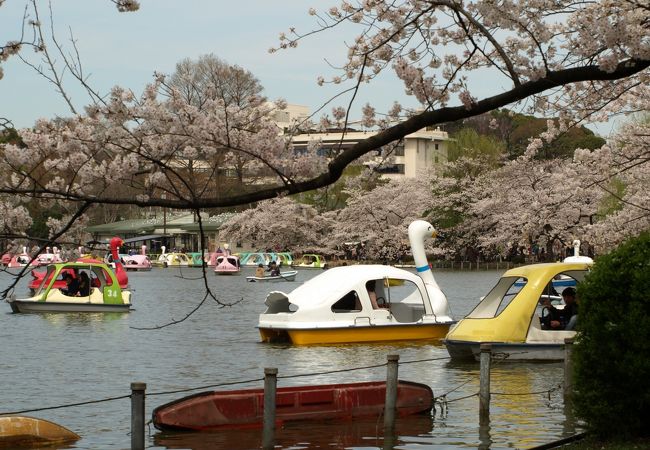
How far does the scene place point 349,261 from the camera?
95000mm

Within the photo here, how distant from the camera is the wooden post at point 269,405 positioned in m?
13.4

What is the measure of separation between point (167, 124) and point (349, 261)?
82518mm

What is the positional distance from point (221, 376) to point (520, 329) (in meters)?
6.26

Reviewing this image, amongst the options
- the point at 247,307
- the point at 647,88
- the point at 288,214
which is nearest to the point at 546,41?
the point at 647,88

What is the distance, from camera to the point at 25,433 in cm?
1548

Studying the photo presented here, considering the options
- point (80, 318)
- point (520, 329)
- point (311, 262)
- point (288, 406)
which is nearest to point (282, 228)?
point (311, 262)

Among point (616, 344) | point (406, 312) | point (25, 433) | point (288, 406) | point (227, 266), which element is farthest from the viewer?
point (227, 266)

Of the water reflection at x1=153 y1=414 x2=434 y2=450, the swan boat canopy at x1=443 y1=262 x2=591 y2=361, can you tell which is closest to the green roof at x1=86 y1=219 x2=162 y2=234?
the swan boat canopy at x1=443 y1=262 x2=591 y2=361

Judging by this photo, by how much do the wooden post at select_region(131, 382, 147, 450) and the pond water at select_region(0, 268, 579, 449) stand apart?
1.56m

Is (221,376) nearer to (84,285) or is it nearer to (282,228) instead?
(84,285)

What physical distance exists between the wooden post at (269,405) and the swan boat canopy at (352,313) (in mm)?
14391

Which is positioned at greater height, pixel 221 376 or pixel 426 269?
pixel 426 269

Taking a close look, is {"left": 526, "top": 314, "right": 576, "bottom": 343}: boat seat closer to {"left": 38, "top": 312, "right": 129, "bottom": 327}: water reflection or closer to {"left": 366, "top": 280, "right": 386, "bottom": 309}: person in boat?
{"left": 366, "top": 280, "right": 386, "bottom": 309}: person in boat

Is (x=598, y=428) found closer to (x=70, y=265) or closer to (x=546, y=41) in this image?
(x=546, y=41)
